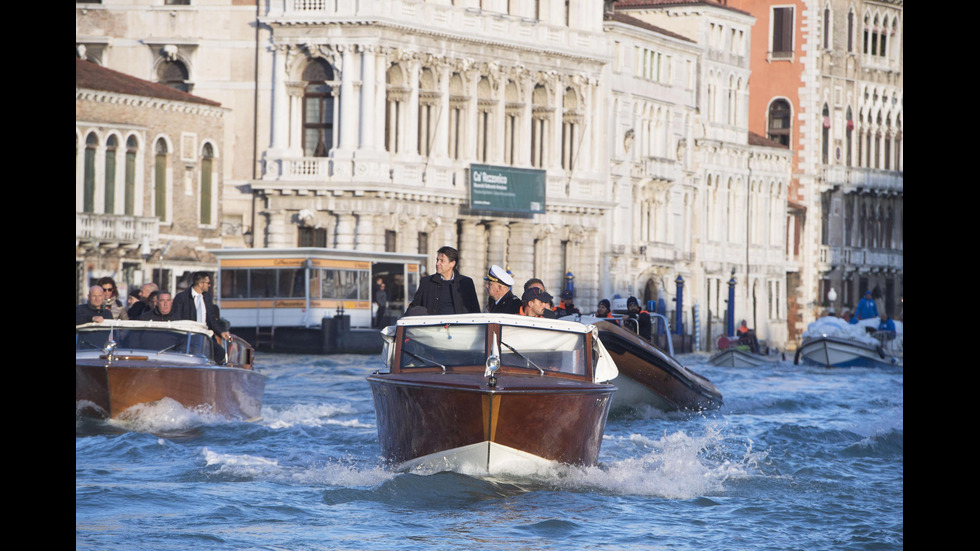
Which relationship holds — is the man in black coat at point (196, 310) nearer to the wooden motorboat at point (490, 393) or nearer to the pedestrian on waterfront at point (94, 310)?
the pedestrian on waterfront at point (94, 310)

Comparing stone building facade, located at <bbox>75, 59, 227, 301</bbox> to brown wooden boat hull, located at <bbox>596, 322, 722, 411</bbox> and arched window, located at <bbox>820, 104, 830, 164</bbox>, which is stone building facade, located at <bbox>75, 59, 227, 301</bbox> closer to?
brown wooden boat hull, located at <bbox>596, 322, 722, 411</bbox>

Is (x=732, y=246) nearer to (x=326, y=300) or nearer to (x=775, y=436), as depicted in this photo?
(x=326, y=300)

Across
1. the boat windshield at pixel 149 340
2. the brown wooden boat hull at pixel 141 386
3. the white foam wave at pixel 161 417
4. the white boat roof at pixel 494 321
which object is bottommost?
the white foam wave at pixel 161 417

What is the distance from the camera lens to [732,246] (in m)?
66.6

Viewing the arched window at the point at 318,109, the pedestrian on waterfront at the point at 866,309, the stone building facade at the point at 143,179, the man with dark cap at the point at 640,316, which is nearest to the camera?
the man with dark cap at the point at 640,316

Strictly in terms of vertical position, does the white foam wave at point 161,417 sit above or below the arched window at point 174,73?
below

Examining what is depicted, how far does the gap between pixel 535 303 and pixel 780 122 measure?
60009 mm

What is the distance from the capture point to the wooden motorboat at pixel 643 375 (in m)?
21.6

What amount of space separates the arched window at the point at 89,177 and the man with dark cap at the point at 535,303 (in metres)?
29.2

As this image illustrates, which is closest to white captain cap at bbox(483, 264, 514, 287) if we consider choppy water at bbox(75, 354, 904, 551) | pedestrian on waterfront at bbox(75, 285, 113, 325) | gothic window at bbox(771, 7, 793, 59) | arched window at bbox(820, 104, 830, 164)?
choppy water at bbox(75, 354, 904, 551)

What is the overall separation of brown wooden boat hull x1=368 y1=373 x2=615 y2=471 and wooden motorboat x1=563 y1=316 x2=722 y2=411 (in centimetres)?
824

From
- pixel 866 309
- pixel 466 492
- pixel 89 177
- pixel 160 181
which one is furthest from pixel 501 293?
pixel 866 309

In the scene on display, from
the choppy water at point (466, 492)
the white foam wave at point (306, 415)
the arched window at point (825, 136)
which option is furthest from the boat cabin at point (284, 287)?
the arched window at point (825, 136)
